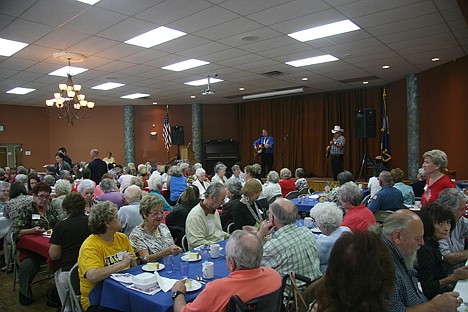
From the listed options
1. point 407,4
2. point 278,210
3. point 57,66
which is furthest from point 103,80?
point 278,210

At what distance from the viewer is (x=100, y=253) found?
267 cm

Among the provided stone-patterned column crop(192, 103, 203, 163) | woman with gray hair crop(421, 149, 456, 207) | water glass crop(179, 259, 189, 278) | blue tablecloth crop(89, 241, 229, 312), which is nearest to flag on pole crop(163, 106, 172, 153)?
stone-patterned column crop(192, 103, 203, 163)

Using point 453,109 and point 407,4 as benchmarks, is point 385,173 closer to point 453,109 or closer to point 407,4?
point 407,4

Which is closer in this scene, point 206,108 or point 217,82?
point 217,82

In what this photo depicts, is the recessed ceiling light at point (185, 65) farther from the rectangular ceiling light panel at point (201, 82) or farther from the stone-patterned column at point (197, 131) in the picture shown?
the stone-patterned column at point (197, 131)

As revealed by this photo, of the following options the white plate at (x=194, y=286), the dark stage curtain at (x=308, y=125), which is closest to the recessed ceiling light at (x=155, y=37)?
the white plate at (x=194, y=286)

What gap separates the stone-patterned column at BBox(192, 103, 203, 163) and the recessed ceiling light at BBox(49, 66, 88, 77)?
6941mm

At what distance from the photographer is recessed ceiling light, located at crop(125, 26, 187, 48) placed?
19.2 feet

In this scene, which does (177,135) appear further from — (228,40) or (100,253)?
(100,253)

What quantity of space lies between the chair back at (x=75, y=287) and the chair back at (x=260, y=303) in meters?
1.49

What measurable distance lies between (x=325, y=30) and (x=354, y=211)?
3.71 m

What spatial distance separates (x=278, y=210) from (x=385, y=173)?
314 cm

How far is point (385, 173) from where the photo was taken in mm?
5199

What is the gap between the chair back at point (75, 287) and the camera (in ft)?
8.71
